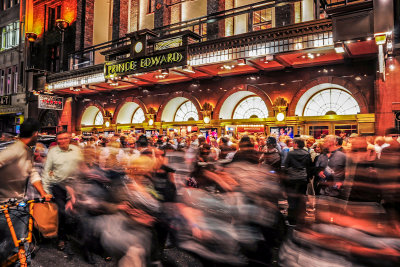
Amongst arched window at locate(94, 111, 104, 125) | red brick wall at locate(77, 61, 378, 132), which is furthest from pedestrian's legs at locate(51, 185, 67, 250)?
arched window at locate(94, 111, 104, 125)

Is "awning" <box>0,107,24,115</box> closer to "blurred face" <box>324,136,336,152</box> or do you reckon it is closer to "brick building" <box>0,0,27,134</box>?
"brick building" <box>0,0,27,134</box>

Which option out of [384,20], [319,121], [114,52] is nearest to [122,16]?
[114,52]

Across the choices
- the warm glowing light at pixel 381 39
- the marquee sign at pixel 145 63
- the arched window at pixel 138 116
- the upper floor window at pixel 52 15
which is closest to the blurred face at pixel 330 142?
the warm glowing light at pixel 381 39

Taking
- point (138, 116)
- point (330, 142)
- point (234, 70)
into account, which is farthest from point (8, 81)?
point (330, 142)

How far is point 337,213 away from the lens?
10.5 ft

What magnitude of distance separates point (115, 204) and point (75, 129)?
19.0 m

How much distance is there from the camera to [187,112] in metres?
17.6

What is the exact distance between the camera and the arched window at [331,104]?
42.9 ft

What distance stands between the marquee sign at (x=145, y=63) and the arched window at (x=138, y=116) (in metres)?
4.02

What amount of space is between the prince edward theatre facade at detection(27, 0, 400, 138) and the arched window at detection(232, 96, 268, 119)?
0.05 metres

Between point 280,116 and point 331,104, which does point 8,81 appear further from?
point 331,104

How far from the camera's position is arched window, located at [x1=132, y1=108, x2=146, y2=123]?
1960 centimetres

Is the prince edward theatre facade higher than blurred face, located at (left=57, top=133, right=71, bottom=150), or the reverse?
the prince edward theatre facade

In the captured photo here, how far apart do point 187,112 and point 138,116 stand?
12.7 feet
